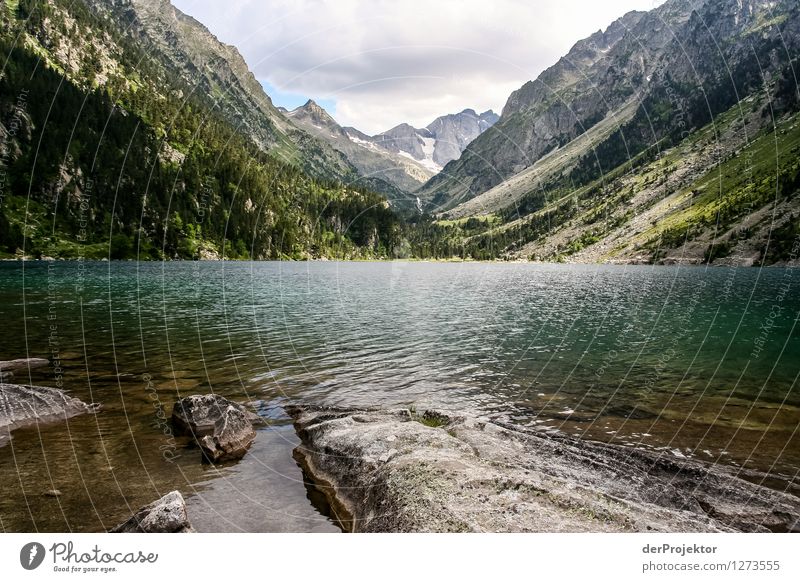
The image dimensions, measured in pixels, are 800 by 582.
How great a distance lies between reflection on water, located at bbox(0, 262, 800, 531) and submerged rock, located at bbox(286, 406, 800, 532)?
5.56 ft

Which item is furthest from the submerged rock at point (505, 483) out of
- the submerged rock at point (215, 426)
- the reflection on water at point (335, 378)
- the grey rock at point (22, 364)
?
the grey rock at point (22, 364)

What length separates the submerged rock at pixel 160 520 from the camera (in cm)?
1009

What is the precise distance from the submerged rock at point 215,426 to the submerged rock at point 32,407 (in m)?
4.85

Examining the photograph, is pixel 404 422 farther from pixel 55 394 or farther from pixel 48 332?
pixel 48 332

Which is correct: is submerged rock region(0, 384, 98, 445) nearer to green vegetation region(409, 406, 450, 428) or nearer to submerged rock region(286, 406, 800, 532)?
submerged rock region(286, 406, 800, 532)

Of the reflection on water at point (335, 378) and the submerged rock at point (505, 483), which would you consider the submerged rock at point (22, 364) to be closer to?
the reflection on water at point (335, 378)

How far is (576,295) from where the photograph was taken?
274ft

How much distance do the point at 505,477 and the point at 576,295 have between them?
77.4 meters

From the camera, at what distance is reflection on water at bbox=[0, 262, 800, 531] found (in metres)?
14.2

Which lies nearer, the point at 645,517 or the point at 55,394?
the point at 645,517

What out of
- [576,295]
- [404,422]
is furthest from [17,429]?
[576,295]

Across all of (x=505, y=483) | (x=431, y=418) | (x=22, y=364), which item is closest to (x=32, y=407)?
(x=22, y=364)

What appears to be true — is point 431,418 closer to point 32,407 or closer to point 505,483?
point 505,483

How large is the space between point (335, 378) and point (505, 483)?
18146 mm
